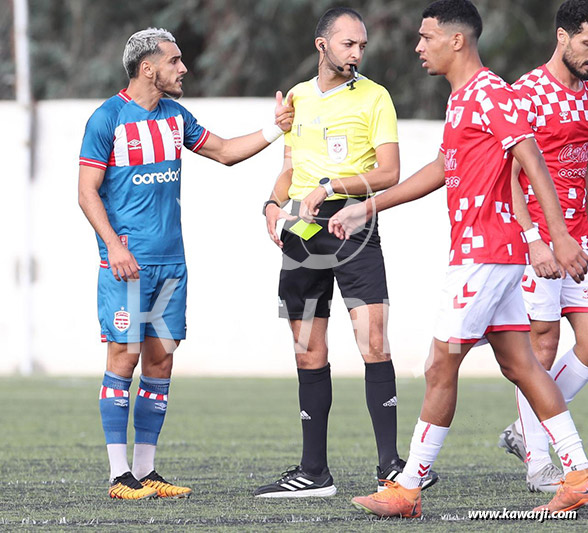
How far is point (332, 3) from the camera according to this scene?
72.5 feet

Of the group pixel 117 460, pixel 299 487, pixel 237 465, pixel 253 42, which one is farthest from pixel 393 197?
pixel 253 42

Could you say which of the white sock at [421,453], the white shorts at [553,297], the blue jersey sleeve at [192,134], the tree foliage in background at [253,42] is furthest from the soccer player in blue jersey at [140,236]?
the tree foliage in background at [253,42]

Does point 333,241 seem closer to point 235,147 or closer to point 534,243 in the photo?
point 235,147

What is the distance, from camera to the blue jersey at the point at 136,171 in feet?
18.9

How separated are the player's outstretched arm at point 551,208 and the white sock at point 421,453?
2.77ft

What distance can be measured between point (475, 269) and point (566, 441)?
0.78 m

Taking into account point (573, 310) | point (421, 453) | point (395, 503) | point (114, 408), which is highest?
point (573, 310)

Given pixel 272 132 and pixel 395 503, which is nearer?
pixel 395 503

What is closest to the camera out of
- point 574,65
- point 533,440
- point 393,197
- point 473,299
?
point 473,299

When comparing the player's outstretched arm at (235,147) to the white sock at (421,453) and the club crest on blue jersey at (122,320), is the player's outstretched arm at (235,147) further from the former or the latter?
the white sock at (421,453)

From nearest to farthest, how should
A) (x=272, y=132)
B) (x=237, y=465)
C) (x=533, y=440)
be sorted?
(x=533, y=440)
(x=272, y=132)
(x=237, y=465)

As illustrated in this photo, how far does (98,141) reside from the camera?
573cm

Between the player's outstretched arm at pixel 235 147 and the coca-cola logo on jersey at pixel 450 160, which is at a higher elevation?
the player's outstretched arm at pixel 235 147

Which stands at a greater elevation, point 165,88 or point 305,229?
point 165,88
